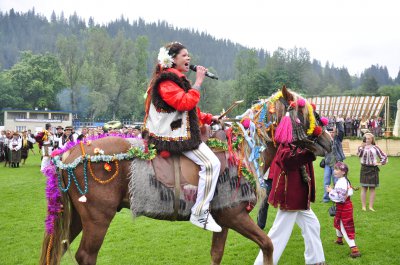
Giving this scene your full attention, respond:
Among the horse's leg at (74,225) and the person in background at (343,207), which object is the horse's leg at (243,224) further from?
the person in background at (343,207)

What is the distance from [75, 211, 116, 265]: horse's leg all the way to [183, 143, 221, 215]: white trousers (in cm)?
105

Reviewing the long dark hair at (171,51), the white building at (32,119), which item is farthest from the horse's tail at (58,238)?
the white building at (32,119)

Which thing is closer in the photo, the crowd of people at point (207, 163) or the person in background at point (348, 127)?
the crowd of people at point (207, 163)

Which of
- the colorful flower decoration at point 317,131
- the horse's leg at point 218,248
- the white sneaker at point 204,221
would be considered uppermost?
the colorful flower decoration at point 317,131

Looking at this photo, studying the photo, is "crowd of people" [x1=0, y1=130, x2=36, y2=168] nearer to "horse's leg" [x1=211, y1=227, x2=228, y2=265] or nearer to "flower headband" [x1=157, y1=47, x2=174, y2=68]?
"horse's leg" [x1=211, y1=227, x2=228, y2=265]

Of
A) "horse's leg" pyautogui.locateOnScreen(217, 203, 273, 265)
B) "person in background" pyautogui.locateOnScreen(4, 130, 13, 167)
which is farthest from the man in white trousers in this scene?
"person in background" pyautogui.locateOnScreen(4, 130, 13, 167)

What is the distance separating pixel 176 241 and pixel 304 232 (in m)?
2.86

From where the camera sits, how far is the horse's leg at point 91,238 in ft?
14.0

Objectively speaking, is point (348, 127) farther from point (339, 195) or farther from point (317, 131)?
point (317, 131)

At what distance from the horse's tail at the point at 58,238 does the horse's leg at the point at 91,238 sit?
0.36 metres

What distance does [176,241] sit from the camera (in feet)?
24.7

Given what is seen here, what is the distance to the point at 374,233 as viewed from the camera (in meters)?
8.14

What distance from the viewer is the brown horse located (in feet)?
14.1

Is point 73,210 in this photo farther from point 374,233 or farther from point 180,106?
point 374,233
